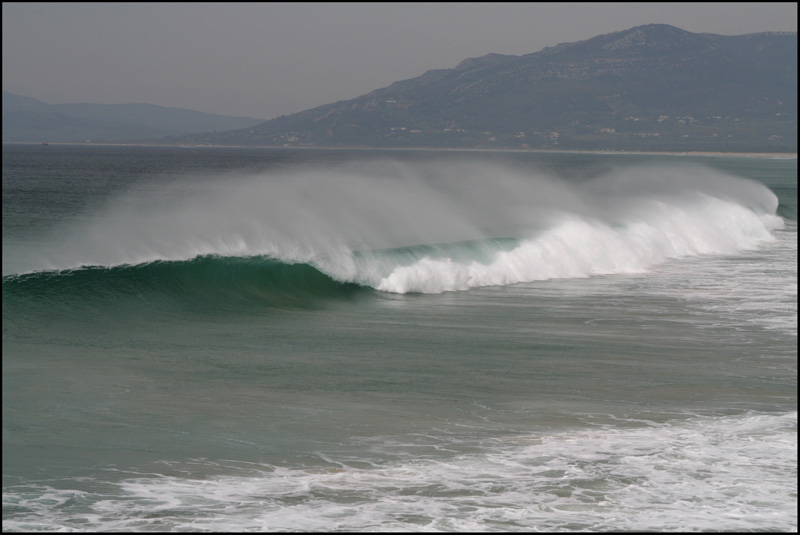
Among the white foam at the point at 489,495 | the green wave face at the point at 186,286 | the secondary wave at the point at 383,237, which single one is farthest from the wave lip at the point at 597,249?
the white foam at the point at 489,495

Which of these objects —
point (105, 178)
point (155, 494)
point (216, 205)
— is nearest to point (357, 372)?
point (155, 494)

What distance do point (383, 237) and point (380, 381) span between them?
12.2 metres

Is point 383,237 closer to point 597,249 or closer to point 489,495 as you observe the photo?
point 597,249

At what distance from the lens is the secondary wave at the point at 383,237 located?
18219 mm

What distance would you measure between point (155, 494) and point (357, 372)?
14.1ft

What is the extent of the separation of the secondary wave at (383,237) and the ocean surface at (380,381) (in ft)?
0.30

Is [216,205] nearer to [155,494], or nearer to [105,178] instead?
[155,494]

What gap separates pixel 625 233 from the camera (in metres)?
26.3

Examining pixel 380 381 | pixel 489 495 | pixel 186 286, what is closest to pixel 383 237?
pixel 186 286

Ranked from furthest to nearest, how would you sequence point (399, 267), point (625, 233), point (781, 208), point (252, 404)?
point (781, 208), point (625, 233), point (399, 267), point (252, 404)

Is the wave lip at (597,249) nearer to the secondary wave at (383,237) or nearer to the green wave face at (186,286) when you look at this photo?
the secondary wave at (383,237)

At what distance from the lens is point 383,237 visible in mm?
22656

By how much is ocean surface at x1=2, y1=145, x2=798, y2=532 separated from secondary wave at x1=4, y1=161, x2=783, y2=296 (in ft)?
0.30

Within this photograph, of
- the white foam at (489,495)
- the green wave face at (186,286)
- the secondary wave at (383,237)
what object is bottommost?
the white foam at (489,495)
